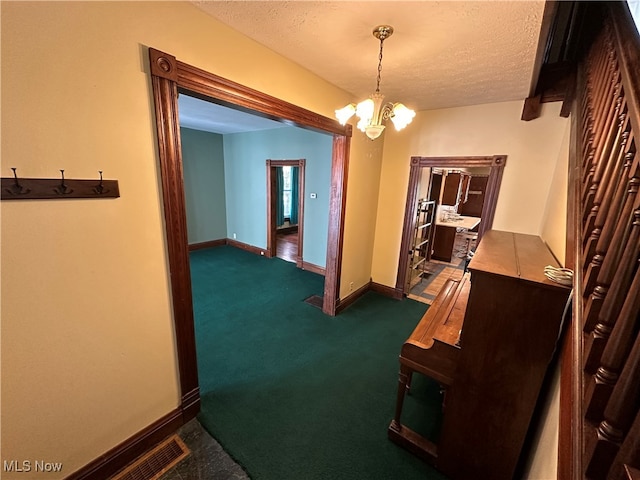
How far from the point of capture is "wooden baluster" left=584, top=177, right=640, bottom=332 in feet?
2.64

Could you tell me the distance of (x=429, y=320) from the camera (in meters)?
1.83

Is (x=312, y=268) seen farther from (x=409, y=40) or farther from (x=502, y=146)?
(x=409, y=40)

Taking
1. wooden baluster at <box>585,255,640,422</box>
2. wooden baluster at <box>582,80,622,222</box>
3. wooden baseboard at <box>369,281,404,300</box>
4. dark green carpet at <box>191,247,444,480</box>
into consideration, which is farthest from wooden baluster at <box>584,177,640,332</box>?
wooden baseboard at <box>369,281,404,300</box>

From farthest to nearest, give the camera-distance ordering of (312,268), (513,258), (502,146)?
(312,268) < (502,146) < (513,258)

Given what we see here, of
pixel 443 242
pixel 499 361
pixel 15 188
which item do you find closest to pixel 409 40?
pixel 499 361

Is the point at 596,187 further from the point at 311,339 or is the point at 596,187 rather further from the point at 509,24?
the point at 311,339

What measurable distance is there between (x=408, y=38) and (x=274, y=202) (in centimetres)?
395

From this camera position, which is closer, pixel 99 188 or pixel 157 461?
pixel 99 188

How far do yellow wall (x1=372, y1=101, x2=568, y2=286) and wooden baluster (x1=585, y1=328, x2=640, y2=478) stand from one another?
265 centimetres

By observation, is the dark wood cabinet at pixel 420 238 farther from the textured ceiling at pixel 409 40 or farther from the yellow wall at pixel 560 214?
the textured ceiling at pixel 409 40

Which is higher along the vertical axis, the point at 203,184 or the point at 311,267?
the point at 203,184

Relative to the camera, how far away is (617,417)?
A: 0.63m

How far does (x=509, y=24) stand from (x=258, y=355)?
3090 millimetres

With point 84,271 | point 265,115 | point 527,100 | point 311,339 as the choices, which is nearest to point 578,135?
point 527,100
